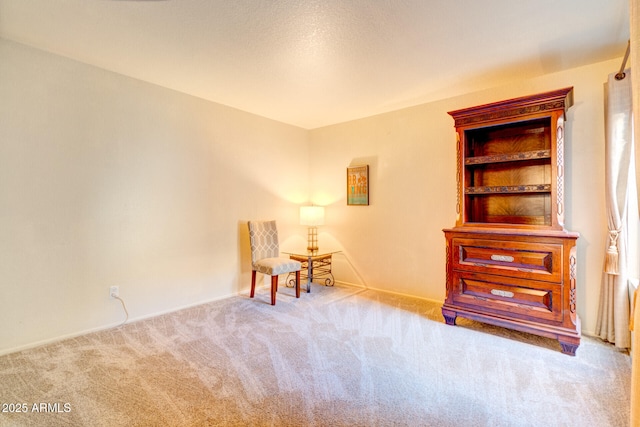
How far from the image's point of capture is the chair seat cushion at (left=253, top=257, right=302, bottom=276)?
3.42m

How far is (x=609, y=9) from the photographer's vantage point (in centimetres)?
193

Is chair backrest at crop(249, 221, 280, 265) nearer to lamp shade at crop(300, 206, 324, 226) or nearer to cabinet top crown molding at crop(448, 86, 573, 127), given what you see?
lamp shade at crop(300, 206, 324, 226)

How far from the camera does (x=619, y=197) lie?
2355 mm

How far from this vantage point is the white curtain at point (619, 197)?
230cm

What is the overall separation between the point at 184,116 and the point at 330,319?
2.72 meters

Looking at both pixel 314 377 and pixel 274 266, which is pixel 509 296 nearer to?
pixel 314 377

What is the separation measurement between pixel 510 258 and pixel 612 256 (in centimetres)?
71

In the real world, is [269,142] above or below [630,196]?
above

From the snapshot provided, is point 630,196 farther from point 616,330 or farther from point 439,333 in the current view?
point 439,333

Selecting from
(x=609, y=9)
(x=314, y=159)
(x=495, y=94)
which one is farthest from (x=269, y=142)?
(x=609, y=9)

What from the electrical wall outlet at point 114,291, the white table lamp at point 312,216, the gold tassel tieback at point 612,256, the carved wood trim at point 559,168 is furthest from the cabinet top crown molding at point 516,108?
the electrical wall outlet at point 114,291

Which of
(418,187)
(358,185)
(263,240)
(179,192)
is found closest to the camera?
(179,192)

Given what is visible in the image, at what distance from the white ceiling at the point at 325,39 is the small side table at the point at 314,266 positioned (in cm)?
204

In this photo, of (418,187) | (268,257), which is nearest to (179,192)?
(268,257)
